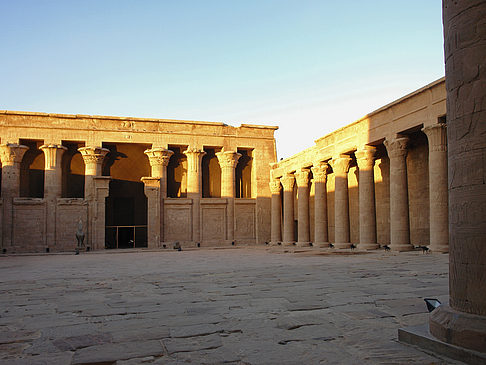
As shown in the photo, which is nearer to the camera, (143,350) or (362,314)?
(143,350)

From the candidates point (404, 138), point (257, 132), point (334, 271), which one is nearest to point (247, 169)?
point (257, 132)

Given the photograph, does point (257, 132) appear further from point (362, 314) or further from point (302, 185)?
point (362, 314)

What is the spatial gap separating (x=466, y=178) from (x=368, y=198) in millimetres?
15897

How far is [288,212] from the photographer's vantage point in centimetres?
2695

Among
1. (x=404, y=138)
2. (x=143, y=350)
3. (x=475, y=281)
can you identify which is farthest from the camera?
(x=404, y=138)

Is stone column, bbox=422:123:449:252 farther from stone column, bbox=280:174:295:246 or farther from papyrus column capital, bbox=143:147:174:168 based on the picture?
papyrus column capital, bbox=143:147:174:168

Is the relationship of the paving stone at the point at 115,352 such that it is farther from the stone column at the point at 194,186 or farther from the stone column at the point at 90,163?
the stone column at the point at 194,186

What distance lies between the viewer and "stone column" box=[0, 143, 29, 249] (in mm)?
27016

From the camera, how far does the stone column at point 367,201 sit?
19016 mm

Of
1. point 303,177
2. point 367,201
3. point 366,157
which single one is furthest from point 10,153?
point 367,201

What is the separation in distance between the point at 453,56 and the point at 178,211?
27.2 m

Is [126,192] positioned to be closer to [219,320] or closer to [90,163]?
[90,163]

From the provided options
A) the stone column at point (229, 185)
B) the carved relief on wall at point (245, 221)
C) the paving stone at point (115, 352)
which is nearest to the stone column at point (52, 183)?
the stone column at point (229, 185)

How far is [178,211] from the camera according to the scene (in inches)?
1188
